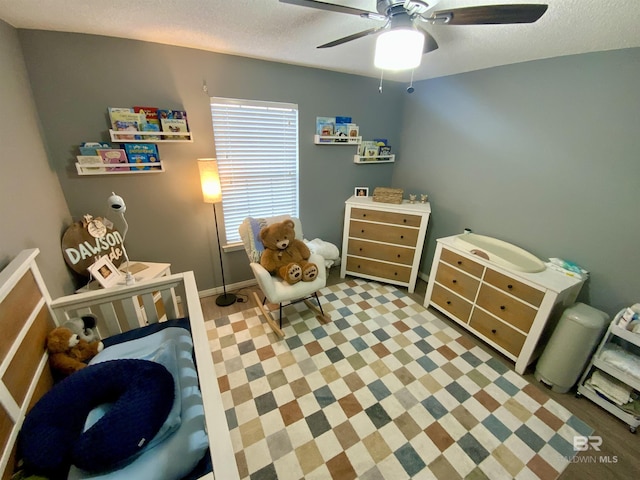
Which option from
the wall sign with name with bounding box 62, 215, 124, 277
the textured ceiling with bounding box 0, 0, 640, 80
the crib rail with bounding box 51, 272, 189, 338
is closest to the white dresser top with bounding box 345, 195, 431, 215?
the textured ceiling with bounding box 0, 0, 640, 80

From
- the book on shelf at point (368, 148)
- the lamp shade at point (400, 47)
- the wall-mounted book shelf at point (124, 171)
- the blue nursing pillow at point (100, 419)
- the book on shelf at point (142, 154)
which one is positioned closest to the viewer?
the blue nursing pillow at point (100, 419)

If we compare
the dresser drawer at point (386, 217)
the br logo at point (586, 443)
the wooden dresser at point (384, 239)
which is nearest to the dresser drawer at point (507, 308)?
the br logo at point (586, 443)

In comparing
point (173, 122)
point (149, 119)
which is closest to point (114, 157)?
point (149, 119)

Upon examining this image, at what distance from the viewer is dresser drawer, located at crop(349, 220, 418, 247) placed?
2.60 metres

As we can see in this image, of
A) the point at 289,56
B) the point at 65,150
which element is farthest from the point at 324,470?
the point at 289,56

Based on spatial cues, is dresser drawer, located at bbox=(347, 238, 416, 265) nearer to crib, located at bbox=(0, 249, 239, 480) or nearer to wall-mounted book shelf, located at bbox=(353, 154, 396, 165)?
wall-mounted book shelf, located at bbox=(353, 154, 396, 165)

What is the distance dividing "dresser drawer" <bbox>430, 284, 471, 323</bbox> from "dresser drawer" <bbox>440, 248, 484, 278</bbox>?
0.27 metres

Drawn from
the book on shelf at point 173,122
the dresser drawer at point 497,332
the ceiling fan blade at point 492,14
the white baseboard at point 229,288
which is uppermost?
the ceiling fan blade at point 492,14

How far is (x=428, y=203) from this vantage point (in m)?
2.76

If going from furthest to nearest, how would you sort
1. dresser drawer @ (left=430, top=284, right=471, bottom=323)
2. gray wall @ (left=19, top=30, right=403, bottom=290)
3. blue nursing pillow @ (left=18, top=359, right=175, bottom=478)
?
dresser drawer @ (left=430, top=284, right=471, bottom=323) < gray wall @ (left=19, top=30, right=403, bottom=290) < blue nursing pillow @ (left=18, top=359, right=175, bottom=478)

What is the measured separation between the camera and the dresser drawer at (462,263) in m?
2.06

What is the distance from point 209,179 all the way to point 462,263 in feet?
7.48

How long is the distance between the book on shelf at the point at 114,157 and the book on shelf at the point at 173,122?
1.09 feet

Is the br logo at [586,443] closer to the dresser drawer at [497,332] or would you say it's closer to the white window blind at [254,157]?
the dresser drawer at [497,332]
